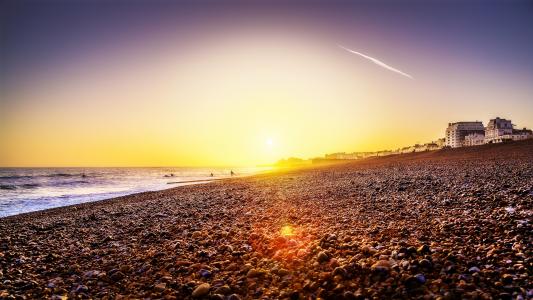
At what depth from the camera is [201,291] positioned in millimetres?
5336

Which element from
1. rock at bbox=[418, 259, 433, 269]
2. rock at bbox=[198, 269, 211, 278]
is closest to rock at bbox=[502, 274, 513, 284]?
rock at bbox=[418, 259, 433, 269]

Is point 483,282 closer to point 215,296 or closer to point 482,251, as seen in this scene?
point 482,251

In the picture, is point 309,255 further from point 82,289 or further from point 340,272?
point 82,289

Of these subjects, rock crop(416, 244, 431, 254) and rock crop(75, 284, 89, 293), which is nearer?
rock crop(416, 244, 431, 254)

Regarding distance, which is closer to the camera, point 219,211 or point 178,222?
point 178,222

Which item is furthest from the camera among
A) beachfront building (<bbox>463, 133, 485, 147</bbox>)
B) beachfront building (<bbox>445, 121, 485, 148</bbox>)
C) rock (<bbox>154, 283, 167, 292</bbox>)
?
beachfront building (<bbox>445, 121, 485, 148</bbox>)

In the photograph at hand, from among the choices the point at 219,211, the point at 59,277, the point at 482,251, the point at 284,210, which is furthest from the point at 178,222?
the point at 482,251

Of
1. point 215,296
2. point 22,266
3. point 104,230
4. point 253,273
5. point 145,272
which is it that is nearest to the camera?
point 215,296

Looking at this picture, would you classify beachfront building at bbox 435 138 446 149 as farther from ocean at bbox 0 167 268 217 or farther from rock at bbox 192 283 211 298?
rock at bbox 192 283 211 298

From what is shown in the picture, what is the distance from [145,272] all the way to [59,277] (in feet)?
7.05

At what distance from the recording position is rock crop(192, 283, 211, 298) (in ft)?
17.4

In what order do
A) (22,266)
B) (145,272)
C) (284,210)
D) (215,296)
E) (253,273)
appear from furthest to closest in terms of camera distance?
(284,210), (22,266), (145,272), (253,273), (215,296)

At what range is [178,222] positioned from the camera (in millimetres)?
12109

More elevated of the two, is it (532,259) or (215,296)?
(532,259)
